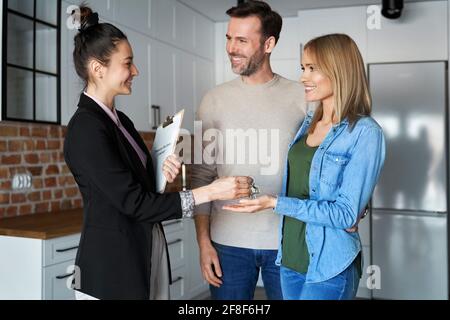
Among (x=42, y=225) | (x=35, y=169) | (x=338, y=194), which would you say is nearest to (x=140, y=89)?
(x=35, y=169)

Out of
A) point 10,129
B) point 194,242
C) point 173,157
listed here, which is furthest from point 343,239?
point 194,242

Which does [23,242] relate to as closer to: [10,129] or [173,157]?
[10,129]

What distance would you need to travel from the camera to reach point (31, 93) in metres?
2.73

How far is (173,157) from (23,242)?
4.00 feet

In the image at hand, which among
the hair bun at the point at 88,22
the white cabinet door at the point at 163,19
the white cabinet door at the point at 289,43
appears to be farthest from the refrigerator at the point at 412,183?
the hair bun at the point at 88,22

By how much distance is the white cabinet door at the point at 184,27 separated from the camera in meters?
4.13

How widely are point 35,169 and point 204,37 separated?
7.44ft

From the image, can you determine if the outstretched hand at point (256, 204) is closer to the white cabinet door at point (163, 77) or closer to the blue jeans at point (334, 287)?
the blue jeans at point (334, 287)

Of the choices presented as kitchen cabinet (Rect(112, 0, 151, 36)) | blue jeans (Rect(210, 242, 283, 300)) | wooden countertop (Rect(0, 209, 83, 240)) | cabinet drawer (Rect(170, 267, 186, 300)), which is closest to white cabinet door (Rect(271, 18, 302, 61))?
kitchen cabinet (Rect(112, 0, 151, 36))

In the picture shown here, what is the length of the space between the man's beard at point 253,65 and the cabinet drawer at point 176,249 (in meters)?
1.96

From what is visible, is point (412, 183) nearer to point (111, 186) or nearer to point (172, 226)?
point (172, 226)

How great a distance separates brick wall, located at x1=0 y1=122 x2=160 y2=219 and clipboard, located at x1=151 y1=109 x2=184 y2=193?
140 cm

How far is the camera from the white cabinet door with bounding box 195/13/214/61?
4488mm

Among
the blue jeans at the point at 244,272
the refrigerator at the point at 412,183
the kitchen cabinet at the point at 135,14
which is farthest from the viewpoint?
the refrigerator at the point at 412,183
